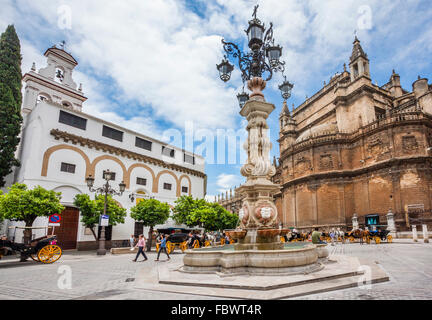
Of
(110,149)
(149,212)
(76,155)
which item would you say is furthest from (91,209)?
(110,149)

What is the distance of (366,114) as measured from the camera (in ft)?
113

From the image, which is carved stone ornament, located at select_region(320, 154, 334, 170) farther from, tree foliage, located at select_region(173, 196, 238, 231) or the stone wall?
tree foliage, located at select_region(173, 196, 238, 231)

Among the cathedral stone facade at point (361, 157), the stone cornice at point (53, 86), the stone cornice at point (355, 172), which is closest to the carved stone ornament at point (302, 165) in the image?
the cathedral stone facade at point (361, 157)

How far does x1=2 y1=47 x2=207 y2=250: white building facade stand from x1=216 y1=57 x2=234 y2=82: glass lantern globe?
16.6 meters

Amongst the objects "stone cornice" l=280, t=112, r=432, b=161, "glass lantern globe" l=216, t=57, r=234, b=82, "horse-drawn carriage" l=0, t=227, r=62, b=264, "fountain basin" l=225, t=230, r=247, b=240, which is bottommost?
"horse-drawn carriage" l=0, t=227, r=62, b=264

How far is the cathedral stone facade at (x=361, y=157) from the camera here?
1126 inches

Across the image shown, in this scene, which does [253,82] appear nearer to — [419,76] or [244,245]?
[244,245]

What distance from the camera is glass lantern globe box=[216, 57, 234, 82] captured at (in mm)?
10695

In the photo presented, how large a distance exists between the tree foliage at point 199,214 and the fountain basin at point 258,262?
56.5 feet

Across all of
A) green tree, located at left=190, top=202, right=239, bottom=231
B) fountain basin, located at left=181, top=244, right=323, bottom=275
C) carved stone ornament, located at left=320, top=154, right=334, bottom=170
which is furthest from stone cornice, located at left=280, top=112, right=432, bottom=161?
fountain basin, located at left=181, top=244, right=323, bottom=275

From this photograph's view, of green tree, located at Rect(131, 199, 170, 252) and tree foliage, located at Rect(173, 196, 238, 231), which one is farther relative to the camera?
tree foliage, located at Rect(173, 196, 238, 231)

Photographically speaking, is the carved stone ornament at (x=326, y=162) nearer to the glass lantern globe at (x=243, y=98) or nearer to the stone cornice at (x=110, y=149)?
the stone cornice at (x=110, y=149)

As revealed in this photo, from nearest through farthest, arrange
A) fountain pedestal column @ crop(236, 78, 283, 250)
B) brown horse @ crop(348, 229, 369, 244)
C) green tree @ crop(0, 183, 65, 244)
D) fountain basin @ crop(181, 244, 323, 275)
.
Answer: fountain basin @ crop(181, 244, 323, 275), fountain pedestal column @ crop(236, 78, 283, 250), green tree @ crop(0, 183, 65, 244), brown horse @ crop(348, 229, 369, 244)
